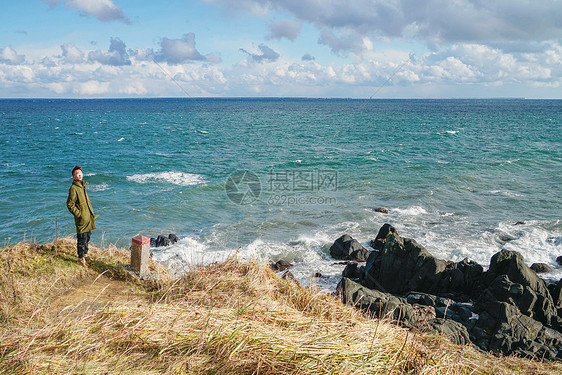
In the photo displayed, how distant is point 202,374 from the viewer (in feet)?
12.9

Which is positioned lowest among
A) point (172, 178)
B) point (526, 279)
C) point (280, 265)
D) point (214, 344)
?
point (280, 265)

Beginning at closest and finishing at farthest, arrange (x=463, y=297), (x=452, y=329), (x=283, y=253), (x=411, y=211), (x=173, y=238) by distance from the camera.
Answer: (x=452, y=329) < (x=463, y=297) < (x=283, y=253) < (x=173, y=238) < (x=411, y=211)

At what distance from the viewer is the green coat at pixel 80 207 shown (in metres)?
8.05

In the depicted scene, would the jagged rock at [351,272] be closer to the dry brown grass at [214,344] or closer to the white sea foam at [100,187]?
the dry brown grass at [214,344]

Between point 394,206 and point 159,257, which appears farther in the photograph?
point 394,206

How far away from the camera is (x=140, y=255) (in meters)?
7.93

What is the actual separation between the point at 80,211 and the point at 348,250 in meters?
10.6

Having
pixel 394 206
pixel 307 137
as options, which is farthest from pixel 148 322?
pixel 307 137

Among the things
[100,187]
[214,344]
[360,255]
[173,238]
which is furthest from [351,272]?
[100,187]

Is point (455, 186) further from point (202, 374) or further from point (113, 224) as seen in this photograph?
point (202, 374)

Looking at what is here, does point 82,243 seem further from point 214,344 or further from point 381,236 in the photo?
point 381,236

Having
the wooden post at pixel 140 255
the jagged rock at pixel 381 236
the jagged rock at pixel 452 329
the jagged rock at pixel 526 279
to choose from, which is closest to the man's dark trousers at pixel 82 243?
the wooden post at pixel 140 255

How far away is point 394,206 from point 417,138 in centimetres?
3767

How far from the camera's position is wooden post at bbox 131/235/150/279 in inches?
310
